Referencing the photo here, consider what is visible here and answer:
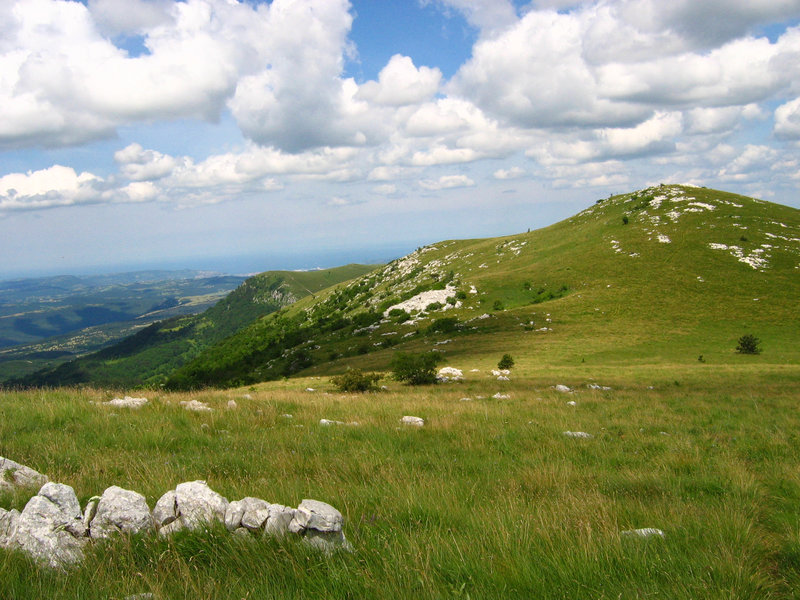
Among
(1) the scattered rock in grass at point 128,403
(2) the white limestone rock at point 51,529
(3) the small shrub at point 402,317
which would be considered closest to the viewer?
(2) the white limestone rock at point 51,529

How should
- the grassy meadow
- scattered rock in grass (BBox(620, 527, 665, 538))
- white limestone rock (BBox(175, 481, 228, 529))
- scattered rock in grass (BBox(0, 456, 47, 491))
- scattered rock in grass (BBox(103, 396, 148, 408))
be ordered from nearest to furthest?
1. the grassy meadow
2. scattered rock in grass (BBox(620, 527, 665, 538))
3. white limestone rock (BBox(175, 481, 228, 529))
4. scattered rock in grass (BBox(0, 456, 47, 491))
5. scattered rock in grass (BBox(103, 396, 148, 408))

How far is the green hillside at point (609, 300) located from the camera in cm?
4638

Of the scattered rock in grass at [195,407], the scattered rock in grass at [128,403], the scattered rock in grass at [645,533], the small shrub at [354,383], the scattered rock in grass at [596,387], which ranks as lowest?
the scattered rock in grass at [596,387]

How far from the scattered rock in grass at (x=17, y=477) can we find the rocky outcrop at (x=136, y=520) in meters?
1.10

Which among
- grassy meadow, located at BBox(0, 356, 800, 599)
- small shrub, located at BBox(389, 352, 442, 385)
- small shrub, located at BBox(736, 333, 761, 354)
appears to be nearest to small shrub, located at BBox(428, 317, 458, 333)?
small shrub, located at BBox(389, 352, 442, 385)

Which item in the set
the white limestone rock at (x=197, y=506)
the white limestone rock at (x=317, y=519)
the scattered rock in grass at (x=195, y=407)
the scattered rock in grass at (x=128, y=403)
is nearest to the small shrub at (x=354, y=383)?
the scattered rock in grass at (x=195, y=407)

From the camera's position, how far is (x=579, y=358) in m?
41.4

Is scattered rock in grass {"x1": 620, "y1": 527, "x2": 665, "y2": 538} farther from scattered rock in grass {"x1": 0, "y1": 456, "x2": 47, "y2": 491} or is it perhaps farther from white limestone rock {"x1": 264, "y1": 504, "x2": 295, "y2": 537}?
scattered rock in grass {"x1": 0, "y1": 456, "x2": 47, "y2": 491}

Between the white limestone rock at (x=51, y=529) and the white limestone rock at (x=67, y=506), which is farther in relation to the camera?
the white limestone rock at (x=67, y=506)

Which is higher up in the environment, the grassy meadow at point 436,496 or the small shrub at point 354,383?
the grassy meadow at point 436,496

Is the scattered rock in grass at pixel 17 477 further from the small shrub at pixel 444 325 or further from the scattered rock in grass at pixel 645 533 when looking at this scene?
the small shrub at pixel 444 325

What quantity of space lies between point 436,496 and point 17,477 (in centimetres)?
522

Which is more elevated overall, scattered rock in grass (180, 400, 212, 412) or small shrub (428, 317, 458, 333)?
scattered rock in grass (180, 400, 212, 412)

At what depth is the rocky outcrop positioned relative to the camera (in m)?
3.67
